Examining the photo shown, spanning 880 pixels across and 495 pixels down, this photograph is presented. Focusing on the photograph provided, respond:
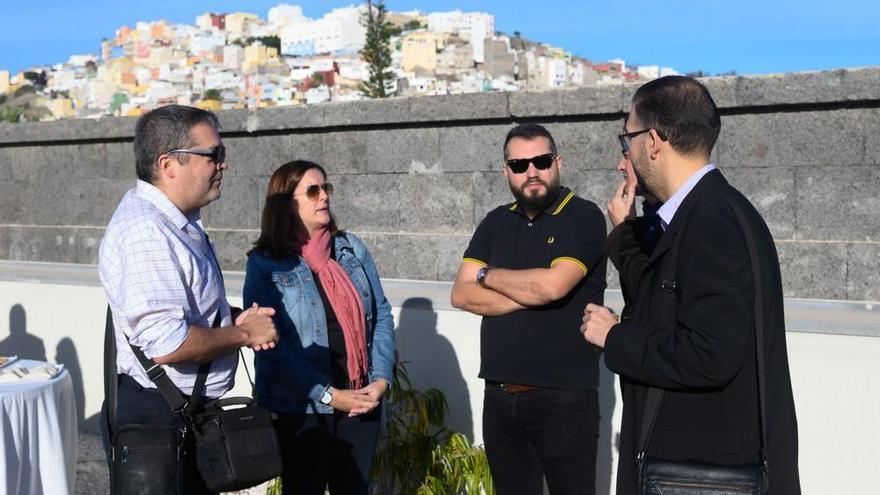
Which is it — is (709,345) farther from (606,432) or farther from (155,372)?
(606,432)

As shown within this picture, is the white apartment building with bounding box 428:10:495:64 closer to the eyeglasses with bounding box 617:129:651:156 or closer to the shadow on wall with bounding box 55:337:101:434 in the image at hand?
the shadow on wall with bounding box 55:337:101:434

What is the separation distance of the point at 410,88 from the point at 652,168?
8115cm

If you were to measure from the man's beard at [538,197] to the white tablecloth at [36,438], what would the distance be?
2.04m

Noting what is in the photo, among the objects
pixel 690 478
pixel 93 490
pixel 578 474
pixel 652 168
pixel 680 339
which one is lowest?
pixel 93 490

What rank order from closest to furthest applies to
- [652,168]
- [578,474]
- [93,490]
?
1. [652,168]
2. [578,474]
3. [93,490]

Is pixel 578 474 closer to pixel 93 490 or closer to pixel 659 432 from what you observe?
pixel 659 432

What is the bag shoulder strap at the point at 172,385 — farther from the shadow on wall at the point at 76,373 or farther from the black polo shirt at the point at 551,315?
the shadow on wall at the point at 76,373

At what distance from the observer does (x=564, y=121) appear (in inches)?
268

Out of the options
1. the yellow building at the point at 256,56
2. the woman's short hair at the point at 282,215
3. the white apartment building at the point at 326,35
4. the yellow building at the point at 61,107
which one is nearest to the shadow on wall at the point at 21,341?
the woman's short hair at the point at 282,215

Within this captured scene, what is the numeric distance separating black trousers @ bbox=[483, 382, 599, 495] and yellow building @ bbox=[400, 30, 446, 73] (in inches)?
3967

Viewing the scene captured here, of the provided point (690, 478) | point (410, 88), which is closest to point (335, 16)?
point (410, 88)

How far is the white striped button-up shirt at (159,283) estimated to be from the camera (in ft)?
9.13

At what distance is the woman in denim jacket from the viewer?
12.0ft


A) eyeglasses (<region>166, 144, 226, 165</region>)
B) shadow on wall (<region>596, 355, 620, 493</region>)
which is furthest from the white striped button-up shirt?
shadow on wall (<region>596, 355, 620, 493</region>)
